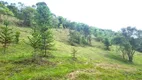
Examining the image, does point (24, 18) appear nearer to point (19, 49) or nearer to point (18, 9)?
point (18, 9)

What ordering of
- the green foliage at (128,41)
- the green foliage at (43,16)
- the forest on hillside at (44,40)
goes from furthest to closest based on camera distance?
the green foliage at (43,16), the green foliage at (128,41), the forest on hillside at (44,40)

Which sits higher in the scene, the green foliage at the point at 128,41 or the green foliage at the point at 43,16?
the green foliage at the point at 43,16

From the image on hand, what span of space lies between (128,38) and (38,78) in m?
68.9

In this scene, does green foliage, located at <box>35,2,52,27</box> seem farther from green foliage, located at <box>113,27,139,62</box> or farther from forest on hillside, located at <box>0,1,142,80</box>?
green foliage, located at <box>113,27,139,62</box>

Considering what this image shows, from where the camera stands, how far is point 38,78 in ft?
133

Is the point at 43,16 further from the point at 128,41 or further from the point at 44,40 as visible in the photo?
the point at 128,41

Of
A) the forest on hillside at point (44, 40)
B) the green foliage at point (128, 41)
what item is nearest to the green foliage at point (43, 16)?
the forest on hillside at point (44, 40)

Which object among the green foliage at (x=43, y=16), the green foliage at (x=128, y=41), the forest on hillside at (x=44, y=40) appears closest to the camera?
the forest on hillside at (x=44, y=40)

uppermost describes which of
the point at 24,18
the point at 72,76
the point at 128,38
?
the point at 24,18

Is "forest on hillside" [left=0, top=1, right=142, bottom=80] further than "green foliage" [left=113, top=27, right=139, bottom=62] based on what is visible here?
No

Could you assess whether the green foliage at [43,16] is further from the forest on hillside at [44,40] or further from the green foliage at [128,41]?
the green foliage at [128,41]

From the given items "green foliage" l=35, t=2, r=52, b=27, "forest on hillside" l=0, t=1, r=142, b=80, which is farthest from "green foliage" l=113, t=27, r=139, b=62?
"green foliage" l=35, t=2, r=52, b=27

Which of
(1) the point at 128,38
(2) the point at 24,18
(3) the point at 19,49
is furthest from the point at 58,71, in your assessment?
(2) the point at 24,18

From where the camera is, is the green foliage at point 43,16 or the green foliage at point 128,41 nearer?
the green foliage at point 128,41
